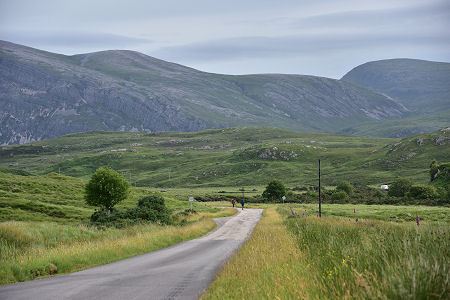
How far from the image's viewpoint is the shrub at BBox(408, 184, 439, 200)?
106938 millimetres

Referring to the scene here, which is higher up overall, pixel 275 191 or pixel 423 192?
pixel 423 192

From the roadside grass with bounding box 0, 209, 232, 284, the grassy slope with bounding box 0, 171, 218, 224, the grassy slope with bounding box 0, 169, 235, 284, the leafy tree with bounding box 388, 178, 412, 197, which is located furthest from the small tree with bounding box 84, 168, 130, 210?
the leafy tree with bounding box 388, 178, 412, 197

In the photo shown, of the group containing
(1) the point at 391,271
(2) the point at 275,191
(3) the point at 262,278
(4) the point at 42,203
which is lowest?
(2) the point at 275,191

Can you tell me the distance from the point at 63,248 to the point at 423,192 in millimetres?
102343

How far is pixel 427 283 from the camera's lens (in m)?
7.00

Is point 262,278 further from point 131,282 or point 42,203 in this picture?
point 42,203

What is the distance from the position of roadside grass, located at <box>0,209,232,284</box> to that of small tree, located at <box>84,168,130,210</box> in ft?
85.8

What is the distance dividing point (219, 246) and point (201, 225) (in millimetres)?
17081

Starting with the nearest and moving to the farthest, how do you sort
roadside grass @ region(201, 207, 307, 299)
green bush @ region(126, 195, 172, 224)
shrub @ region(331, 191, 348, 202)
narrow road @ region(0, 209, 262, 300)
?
1. roadside grass @ region(201, 207, 307, 299)
2. narrow road @ region(0, 209, 262, 300)
3. green bush @ region(126, 195, 172, 224)
4. shrub @ region(331, 191, 348, 202)

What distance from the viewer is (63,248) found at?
25625mm

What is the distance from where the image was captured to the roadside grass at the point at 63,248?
19531 mm

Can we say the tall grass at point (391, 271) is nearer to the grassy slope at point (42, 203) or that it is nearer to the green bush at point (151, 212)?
the green bush at point (151, 212)

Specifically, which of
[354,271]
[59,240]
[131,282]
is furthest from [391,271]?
[59,240]

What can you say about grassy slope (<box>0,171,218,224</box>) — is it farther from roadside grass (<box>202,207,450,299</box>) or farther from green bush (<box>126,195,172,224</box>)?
roadside grass (<box>202,207,450,299</box>)
